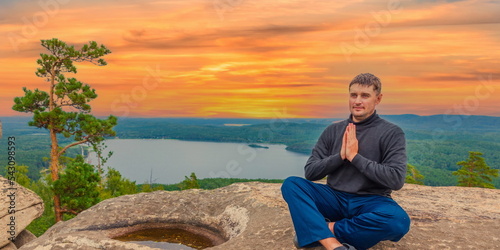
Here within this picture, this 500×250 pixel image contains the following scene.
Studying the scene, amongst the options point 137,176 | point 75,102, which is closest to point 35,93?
point 75,102

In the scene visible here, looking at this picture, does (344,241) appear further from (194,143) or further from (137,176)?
(194,143)

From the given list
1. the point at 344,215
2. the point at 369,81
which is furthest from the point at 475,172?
the point at 369,81

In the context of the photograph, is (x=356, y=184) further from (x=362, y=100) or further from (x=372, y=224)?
(x=362, y=100)

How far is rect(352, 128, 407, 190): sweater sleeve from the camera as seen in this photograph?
3537 millimetres

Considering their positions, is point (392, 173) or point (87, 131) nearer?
point (392, 173)

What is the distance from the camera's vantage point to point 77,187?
1465 cm

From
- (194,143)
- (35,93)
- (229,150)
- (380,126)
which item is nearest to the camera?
(380,126)

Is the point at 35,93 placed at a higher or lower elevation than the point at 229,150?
higher

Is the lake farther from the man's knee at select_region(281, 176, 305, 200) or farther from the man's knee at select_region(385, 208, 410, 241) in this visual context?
the man's knee at select_region(385, 208, 410, 241)

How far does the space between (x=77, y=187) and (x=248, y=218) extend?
36.4ft

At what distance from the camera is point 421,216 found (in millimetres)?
5547

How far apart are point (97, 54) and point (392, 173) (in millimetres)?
15464

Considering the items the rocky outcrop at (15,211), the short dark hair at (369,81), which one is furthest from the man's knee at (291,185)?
the rocky outcrop at (15,211)

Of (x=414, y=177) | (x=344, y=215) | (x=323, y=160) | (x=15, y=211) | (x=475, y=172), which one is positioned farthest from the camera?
(x=414, y=177)
